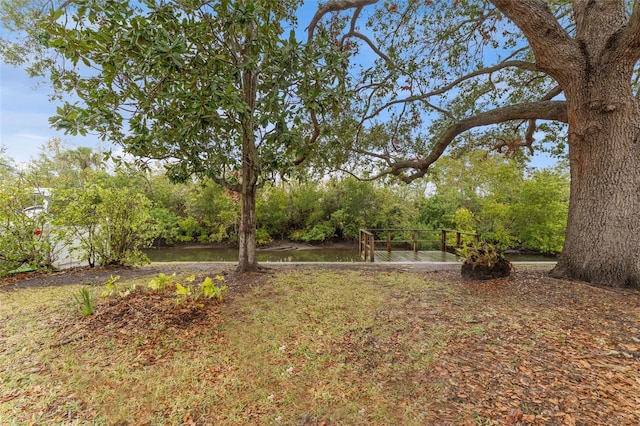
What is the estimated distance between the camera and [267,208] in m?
14.7

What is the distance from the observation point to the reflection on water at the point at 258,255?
11.6 m

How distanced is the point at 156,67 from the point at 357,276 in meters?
3.61

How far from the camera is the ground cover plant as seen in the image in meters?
1.51

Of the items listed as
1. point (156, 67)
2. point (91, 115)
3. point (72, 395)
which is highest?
point (156, 67)

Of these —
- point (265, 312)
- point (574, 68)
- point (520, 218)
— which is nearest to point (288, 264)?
point (265, 312)

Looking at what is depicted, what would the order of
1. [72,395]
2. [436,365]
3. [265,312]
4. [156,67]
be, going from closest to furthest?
[72,395], [436,365], [156,67], [265,312]

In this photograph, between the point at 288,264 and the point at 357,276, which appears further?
the point at 288,264

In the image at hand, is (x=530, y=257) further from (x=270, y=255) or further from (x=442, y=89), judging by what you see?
(x=270, y=255)

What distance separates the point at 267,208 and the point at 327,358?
13013 millimetres

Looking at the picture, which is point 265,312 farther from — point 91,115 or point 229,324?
point 91,115

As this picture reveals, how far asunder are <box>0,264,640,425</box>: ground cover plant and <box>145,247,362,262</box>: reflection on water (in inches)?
333

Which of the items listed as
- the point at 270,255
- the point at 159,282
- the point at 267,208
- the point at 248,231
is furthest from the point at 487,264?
the point at 267,208

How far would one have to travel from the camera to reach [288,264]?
571 centimetres

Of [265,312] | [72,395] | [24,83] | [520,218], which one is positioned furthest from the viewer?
[520,218]
